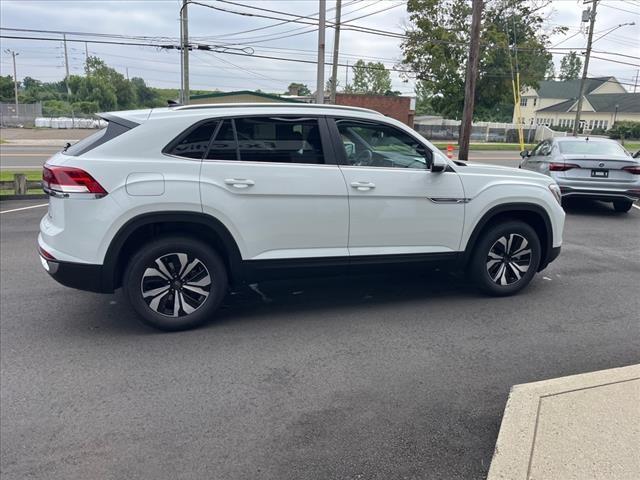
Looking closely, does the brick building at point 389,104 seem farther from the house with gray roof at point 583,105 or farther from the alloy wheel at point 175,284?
the alloy wheel at point 175,284

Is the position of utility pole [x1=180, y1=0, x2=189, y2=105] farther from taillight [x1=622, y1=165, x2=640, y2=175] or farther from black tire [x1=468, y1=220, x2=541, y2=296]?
black tire [x1=468, y1=220, x2=541, y2=296]

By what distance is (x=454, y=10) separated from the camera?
1410 inches

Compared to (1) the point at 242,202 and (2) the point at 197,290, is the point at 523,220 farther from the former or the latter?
(2) the point at 197,290

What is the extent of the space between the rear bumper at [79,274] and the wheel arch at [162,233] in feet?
0.15

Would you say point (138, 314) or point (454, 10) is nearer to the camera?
point (138, 314)

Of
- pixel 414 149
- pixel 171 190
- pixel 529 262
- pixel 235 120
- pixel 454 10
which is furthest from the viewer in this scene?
pixel 454 10

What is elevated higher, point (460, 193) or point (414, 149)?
point (414, 149)

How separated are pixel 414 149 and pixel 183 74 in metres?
21.4

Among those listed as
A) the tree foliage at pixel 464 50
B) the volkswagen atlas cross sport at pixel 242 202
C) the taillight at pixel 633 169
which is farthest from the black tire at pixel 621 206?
the tree foliage at pixel 464 50

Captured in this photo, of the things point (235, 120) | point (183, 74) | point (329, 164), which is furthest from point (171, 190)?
point (183, 74)

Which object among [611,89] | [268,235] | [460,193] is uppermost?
[611,89]

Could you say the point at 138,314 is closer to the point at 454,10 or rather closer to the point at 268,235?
the point at 268,235

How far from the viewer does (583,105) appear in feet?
241

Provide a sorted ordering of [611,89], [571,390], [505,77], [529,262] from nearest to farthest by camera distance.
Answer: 1. [571,390]
2. [529,262]
3. [505,77]
4. [611,89]
